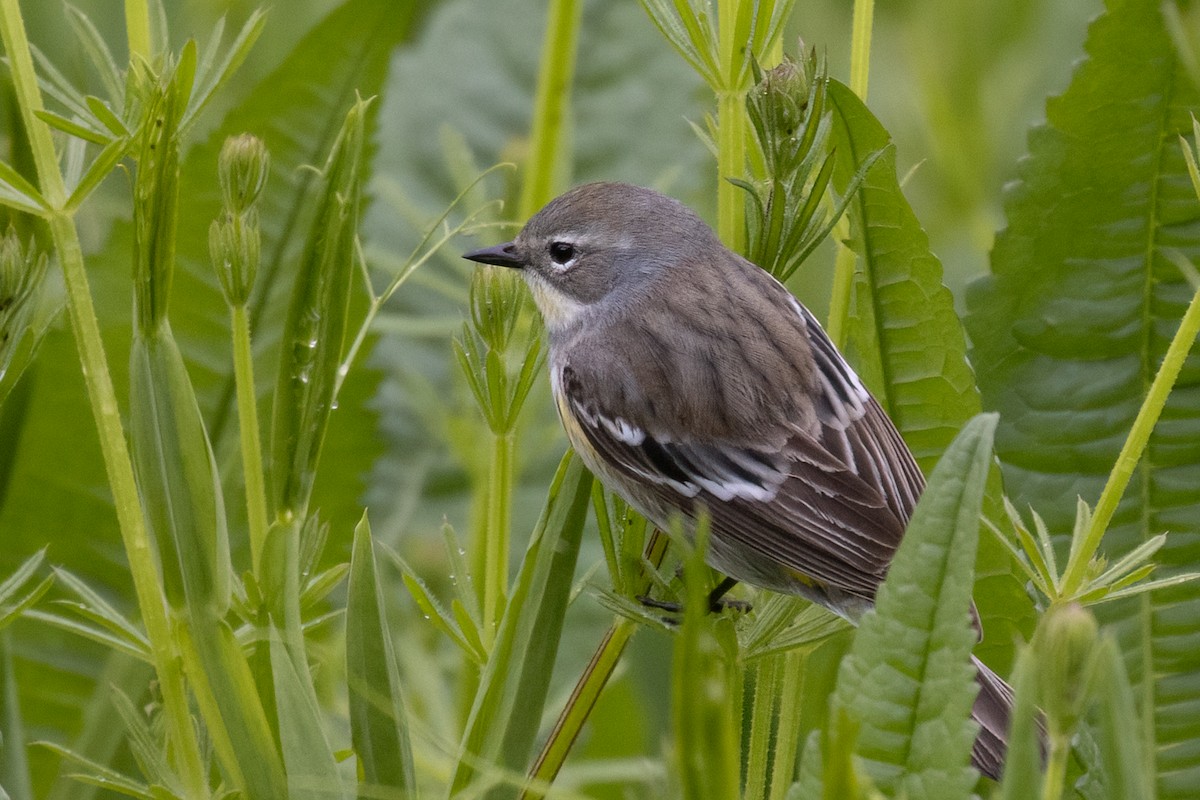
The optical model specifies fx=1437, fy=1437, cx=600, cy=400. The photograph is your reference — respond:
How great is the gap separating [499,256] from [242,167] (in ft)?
Answer: 3.33

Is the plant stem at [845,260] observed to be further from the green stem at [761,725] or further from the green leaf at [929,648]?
the green leaf at [929,648]

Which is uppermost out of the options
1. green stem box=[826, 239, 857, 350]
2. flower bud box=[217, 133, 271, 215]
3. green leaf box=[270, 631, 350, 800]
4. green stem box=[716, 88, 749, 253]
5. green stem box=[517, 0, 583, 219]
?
green stem box=[517, 0, 583, 219]

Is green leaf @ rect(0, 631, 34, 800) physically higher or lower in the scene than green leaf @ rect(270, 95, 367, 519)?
lower

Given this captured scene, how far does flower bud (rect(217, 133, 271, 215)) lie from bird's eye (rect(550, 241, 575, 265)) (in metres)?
1.05

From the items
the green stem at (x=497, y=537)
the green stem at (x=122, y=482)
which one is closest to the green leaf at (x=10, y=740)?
the green stem at (x=122, y=482)

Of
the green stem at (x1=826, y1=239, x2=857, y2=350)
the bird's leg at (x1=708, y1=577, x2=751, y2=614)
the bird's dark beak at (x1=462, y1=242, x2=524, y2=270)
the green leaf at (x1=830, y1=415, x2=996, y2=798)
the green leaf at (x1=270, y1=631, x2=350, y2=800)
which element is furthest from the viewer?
the bird's dark beak at (x1=462, y1=242, x2=524, y2=270)

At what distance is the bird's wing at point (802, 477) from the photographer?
1824mm

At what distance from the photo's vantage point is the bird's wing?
182 cm

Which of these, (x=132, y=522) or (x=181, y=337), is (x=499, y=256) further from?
(x=132, y=522)

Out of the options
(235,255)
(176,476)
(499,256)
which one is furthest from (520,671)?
(499,256)

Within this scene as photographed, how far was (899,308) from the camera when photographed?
4.77 ft

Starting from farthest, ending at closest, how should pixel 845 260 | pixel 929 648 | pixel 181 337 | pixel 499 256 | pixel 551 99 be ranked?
pixel 499 256 < pixel 181 337 < pixel 551 99 < pixel 845 260 < pixel 929 648

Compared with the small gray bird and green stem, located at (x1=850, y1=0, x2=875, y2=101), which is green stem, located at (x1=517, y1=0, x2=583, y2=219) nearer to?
the small gray bird

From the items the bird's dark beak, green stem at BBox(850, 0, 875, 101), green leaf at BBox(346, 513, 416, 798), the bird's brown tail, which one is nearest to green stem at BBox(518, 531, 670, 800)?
green leaf at BBox(346, 513, 416, 798)
